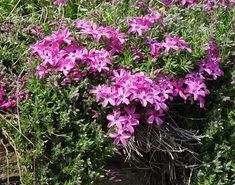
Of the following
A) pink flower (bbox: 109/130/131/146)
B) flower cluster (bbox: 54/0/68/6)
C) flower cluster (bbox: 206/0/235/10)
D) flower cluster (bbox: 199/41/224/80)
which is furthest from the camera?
flower cluster (bbox: 206/0/235/10)

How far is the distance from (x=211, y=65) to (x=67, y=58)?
2.79 feet

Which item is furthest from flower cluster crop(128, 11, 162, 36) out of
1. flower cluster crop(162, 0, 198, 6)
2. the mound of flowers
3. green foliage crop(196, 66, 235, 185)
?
green foliage crop(196, 66, 235, 185)

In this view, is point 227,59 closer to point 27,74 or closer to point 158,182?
→ point 158,182

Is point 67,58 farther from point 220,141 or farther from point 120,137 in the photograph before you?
point 220,141

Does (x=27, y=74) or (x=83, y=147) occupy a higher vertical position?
(x=27, y=74)

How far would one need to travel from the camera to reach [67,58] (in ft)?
11.2

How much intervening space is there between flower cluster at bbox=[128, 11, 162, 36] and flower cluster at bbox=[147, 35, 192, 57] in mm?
74

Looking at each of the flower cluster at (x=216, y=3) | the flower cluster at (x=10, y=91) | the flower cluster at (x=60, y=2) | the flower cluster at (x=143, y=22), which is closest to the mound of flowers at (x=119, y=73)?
the flower cluster at (x=143, y=22)

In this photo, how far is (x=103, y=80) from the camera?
137 inches

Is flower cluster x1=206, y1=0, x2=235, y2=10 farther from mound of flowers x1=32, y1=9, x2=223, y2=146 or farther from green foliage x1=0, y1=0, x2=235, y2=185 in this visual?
mound of flowers x1=32, y1=9, x2=223, y2=146

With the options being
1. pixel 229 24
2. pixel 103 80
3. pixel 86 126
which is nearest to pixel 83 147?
pixel 86 126

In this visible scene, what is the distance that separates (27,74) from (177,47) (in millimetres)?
833

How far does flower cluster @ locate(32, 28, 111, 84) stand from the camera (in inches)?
134

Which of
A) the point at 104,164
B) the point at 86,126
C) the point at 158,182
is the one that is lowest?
the point at 158,182
